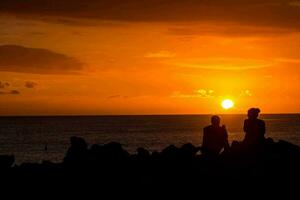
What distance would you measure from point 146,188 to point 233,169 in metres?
3.31

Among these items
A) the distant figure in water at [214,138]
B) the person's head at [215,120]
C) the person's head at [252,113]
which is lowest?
the distant figure in water at [214,138]

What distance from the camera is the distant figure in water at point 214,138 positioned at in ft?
67.0

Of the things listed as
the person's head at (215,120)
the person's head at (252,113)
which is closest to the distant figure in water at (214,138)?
the person's head at (215,120)

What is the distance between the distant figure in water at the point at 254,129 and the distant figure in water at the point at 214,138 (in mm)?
762

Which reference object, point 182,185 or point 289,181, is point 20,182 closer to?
point 182,185

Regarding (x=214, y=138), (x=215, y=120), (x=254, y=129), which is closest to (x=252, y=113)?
(x=254, y=129)

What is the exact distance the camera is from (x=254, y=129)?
806 inches

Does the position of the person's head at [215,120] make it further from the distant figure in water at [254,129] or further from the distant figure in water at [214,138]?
the distant figure in water at [254,129]

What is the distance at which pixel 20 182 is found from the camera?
19.1 meters

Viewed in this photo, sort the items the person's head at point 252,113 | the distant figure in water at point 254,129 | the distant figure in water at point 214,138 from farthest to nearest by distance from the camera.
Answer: the distant figure in water at point 214,138 → the distant figure in water at point 254,129 → the person's head at point 252,113

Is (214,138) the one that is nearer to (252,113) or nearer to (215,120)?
(215,120)

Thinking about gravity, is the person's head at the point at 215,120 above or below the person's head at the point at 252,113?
below

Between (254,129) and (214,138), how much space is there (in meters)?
1.39

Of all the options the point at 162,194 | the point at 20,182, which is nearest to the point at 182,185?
the point at 162,194
